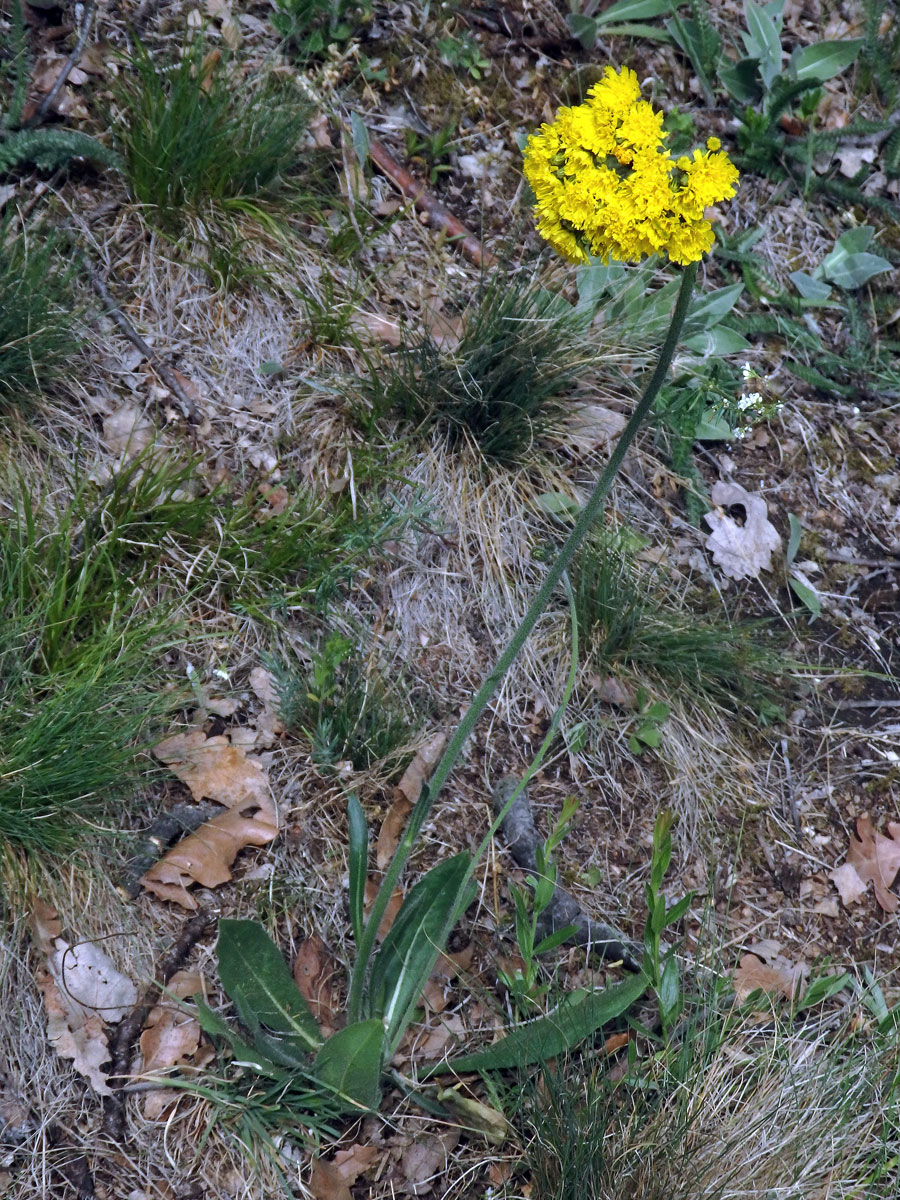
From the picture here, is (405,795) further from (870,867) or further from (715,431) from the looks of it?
(715,431)

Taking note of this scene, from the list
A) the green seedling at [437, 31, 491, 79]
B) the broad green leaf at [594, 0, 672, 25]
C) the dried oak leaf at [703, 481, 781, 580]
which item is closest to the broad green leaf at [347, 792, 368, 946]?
the dried oak leaf at [703, 481, 781, 580]

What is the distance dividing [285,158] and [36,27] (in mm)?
873

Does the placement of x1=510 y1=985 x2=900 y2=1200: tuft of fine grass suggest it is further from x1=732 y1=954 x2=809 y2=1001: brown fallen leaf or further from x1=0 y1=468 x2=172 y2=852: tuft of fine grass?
x1=0 y1=468 x2=172 y2=852: tuft of fine grass

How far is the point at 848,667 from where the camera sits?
Result: 9.20ft

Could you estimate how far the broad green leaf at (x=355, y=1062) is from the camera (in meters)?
1.66

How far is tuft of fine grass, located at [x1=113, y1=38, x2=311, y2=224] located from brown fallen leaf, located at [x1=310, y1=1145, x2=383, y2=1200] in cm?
242

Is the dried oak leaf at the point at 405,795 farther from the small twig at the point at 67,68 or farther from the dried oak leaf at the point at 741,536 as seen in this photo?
the small twig at the point at 67,68

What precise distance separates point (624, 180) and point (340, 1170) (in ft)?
6.04

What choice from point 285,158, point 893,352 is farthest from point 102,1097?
point 893,352

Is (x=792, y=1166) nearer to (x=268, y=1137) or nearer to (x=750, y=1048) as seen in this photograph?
(x=750, y=1048)

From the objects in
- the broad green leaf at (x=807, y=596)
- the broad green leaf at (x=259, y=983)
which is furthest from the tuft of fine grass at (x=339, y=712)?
the broad green leaf at (x=807, y=596)

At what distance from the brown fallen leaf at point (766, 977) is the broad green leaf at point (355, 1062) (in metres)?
0.92

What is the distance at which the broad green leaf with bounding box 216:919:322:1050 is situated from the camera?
1742mm

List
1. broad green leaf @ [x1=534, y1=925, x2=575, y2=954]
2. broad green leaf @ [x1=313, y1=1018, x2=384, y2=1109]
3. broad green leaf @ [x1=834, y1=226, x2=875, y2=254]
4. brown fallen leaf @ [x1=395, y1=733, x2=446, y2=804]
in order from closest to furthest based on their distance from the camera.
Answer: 1. broad green leaf @ [x1=313, y1=1018, x2=384, y2=1109]
2. broad green leaf @ [x1=534, y1=925, x2=575, y2=954]
3. brown fallen leaf @ [x1=395, y1=733, x2=446, y2=804]
4. broad green leaf @ [x1=834, y1=226, x2=875, y2=254]
